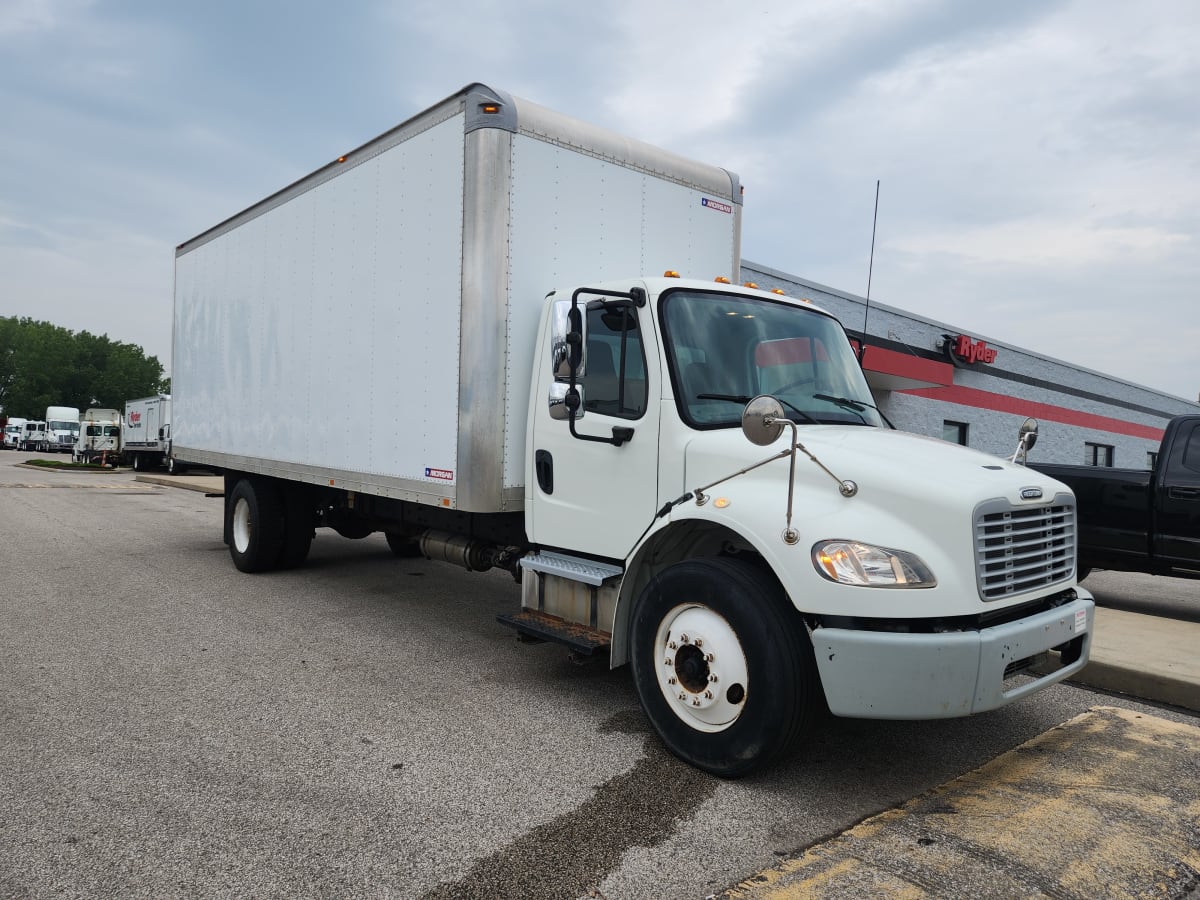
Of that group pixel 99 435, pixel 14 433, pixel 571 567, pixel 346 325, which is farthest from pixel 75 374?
pixel 571 567

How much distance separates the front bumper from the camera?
3.26 metres

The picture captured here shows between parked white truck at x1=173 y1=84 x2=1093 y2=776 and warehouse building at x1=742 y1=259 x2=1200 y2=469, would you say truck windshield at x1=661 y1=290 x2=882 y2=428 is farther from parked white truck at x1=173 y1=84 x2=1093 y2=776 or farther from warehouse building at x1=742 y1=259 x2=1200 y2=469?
warehouse building at x1=742 y1=259 x2=1200 y2=469

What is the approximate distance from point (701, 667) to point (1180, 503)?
6856mm

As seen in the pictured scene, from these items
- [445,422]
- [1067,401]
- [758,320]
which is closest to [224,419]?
[445,422]

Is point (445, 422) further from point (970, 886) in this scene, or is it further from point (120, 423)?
point (120, 423)

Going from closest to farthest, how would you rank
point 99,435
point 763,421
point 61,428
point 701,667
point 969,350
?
point 763,421
point 701,667
point 969,350
point 99,435
point 61,428

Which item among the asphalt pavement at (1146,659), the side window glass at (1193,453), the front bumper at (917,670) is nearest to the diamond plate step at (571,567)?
the front bumper at (917,670)

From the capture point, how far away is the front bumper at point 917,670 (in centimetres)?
326

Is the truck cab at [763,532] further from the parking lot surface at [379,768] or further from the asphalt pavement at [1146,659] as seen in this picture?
the asphalt pavement at [1146,659]

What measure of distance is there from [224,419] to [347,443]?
3152 millimetres

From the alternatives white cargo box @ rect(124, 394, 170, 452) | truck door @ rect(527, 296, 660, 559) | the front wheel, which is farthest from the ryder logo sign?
white cargo box @ rect(124, 394, 170, 452)

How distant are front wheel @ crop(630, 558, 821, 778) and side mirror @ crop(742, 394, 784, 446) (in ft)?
2.18

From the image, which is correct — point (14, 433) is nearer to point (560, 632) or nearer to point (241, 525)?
point (241, 525)

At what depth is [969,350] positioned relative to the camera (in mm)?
21344
